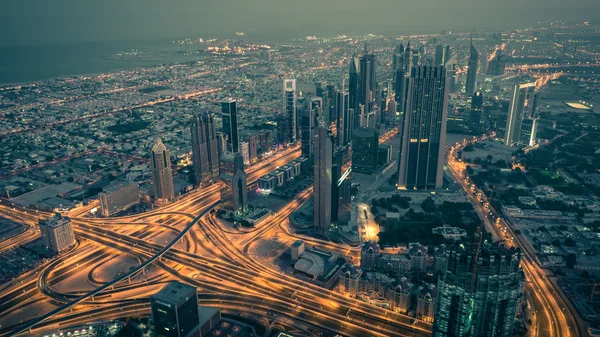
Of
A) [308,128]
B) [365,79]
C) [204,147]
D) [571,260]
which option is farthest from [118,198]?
[571,260]

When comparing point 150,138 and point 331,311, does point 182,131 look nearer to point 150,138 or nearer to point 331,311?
point 150,138

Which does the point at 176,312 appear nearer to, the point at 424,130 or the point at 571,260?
the point at 571,260

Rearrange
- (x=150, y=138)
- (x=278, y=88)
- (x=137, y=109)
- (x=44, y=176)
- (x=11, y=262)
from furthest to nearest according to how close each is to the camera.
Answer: (x=278, y=88) < (x=137, y=109) < (x=150, y=138) < (x=44, y=176) < (x=11, y=262)

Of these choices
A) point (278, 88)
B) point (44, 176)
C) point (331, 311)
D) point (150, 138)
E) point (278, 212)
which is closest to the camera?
point (331, 311)

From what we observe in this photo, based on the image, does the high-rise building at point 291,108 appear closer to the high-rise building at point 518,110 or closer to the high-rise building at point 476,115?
the high-rise building at point 476,115

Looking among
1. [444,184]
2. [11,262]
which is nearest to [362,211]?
[444,184]

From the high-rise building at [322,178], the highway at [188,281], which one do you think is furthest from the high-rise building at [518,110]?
the highway at [188,281]
